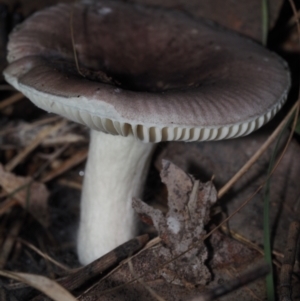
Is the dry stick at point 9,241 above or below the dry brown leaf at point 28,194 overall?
below

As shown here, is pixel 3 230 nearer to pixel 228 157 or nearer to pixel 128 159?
pixel 128 159

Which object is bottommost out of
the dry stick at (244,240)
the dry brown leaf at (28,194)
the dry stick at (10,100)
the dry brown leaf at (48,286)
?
the dry brown leaf at (28,194)

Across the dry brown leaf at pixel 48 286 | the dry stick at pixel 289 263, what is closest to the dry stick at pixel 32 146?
the dry brown leaf at pixel 48 286

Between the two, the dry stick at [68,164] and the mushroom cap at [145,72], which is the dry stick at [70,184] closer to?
the dry stick at [68,164]

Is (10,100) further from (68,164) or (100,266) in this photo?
(100,266)

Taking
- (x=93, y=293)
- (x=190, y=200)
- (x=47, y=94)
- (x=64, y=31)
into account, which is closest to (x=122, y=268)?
(x=93, y=293)

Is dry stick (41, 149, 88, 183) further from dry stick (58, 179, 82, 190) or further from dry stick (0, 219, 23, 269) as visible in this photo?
dry stick (0, 219, 23, 269)

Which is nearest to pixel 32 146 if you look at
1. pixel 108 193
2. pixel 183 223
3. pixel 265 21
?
pixel 108 193

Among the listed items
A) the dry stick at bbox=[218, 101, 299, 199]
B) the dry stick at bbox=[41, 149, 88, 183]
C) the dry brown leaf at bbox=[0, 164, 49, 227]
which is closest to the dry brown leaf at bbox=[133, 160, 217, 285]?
the dry stick at bbox=[218, 101, 299, 199]
